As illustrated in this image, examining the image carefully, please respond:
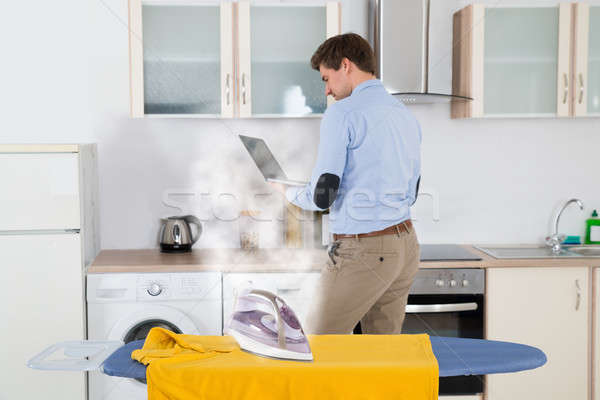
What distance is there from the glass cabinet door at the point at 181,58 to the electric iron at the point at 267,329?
1.42m

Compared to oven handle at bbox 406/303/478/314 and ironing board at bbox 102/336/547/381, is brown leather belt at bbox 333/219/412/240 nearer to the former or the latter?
ironing board at bbox 102/336/547/381

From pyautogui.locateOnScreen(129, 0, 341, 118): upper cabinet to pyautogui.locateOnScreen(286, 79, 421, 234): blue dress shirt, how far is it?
859 millimetres

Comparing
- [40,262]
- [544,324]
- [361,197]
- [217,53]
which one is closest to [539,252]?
[544,324]

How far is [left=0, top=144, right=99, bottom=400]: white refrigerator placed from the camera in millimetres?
2463

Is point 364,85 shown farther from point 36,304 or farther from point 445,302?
point 36,304

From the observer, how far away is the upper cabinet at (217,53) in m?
2.68

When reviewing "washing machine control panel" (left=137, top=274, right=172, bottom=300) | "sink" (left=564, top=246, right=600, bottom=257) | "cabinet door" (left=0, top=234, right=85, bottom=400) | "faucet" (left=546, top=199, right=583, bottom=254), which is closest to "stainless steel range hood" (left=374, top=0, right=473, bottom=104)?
"faucet" (left=546, top=199, right=583, bottom=254)

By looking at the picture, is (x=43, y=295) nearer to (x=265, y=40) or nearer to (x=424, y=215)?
(x=265, y=40)

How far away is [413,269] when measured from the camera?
202 centimetres

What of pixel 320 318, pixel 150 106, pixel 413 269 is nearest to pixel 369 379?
pixel 320 318

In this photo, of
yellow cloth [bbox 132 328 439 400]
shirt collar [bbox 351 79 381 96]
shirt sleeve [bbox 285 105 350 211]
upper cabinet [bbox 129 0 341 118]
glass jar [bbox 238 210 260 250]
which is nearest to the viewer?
yellow cloth [bbox 132 328 439 400]

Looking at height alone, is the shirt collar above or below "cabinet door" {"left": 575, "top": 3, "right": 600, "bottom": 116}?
below

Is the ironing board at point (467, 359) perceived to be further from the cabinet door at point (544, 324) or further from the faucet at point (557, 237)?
the faucet at point (557, 237)

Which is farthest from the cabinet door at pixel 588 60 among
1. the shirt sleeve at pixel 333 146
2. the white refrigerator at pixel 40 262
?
the white refrigerator at pixel 40 262
